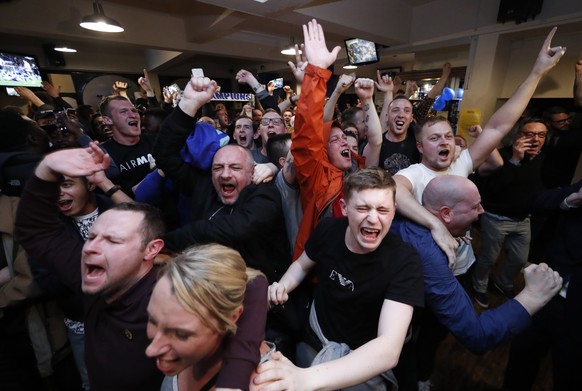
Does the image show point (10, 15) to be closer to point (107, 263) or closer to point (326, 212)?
point (107, 263)

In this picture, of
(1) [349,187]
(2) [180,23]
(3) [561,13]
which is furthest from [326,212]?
(2) [180,23]

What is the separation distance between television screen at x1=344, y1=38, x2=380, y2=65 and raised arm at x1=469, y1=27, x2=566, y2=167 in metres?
4.69

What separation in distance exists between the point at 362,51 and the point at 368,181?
5955mm

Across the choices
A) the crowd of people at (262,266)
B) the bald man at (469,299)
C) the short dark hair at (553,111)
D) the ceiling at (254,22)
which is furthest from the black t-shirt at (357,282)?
the short dark hair at (553,111)

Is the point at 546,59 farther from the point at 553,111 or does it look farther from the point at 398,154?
the point at 553,111

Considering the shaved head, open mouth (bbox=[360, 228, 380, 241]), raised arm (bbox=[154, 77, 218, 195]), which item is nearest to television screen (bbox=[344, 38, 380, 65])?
raised arm (bbox=[154, 77, 218, 195])

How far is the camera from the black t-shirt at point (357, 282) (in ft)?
3.61

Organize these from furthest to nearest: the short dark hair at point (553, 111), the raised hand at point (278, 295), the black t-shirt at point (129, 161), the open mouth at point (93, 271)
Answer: the short dark hair at point (553, 111) → the black t-shirt at point (129, 161) → the raised hand at point (278, 295) → the open mouth at point (93, 271)

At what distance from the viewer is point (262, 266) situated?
5.15 ft

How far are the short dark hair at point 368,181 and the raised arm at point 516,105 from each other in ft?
3.43

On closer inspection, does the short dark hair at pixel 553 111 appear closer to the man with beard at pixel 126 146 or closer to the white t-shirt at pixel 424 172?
the white t-shirt at pixel 424 172

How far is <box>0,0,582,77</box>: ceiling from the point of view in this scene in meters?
4.02

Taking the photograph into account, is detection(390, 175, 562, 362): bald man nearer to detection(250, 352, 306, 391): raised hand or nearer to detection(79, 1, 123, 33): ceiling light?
detection(250, 352, 306, 391): raised hand

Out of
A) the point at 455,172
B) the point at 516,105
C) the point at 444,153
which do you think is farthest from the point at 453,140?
the point at 516,105
